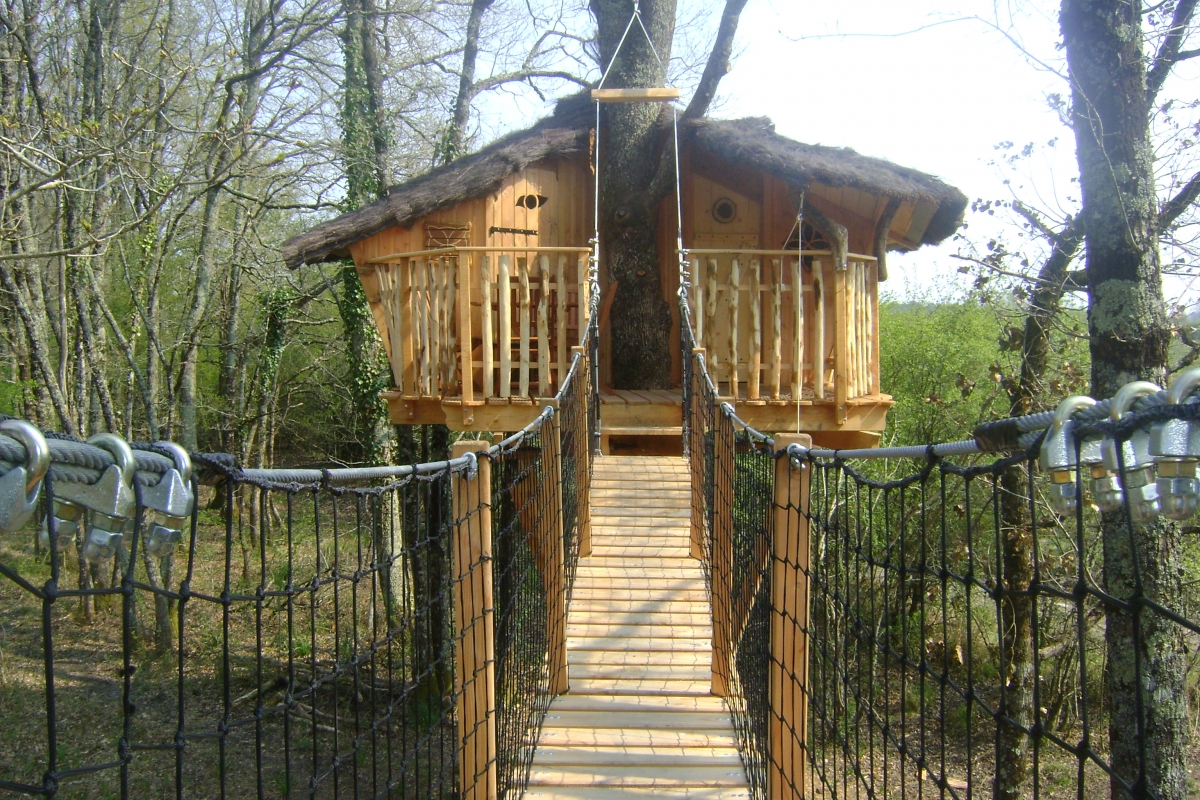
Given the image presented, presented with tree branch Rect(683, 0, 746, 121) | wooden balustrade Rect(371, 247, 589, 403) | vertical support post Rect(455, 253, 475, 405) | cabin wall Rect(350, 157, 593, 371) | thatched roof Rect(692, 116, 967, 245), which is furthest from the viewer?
cabin wall Rect(350, 157, 593, 371)

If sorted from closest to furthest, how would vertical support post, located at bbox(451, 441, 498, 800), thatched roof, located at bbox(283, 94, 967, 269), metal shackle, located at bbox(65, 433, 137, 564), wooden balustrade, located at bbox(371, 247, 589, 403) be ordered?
metal shackle, located at bbox(65, 433, 137, 564) → vertical support post, located at bbox(451, 441, 498, 800) → wooden balustrade, located at bbox(371, 247, 589, 403) → thatched roof, located at bbox(283, 94, 967, 269)

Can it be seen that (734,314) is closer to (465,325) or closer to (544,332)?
(544,332)

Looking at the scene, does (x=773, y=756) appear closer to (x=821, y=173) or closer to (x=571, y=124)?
(x=821, y=173)

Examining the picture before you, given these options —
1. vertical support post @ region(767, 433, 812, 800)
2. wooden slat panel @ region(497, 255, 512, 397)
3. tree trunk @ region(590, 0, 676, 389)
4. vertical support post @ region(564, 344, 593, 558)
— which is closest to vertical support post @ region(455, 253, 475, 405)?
wooden slat panel @ region(497, 255, 512, 397)

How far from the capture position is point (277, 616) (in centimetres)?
1263

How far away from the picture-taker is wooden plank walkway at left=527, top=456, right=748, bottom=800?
3377 millimetres

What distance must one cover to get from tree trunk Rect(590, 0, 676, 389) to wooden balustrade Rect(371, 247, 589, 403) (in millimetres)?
1453

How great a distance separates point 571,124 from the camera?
830 centimetres

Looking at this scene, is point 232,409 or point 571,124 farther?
point 232,409

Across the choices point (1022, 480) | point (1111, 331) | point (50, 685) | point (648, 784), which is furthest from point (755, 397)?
point (50, 685)

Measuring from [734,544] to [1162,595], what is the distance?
3.30 m

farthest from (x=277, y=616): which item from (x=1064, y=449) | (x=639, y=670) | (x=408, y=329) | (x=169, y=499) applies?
(x=1064, y=449)

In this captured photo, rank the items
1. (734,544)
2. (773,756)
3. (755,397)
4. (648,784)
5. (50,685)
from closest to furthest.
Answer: (50,685), (773,756), (648,784), (734,544), (755,397)

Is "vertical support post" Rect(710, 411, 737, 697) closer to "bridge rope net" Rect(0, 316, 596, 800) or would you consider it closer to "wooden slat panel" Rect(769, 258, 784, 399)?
"bridge rope net" Rect(0, 316, 596, 800)
